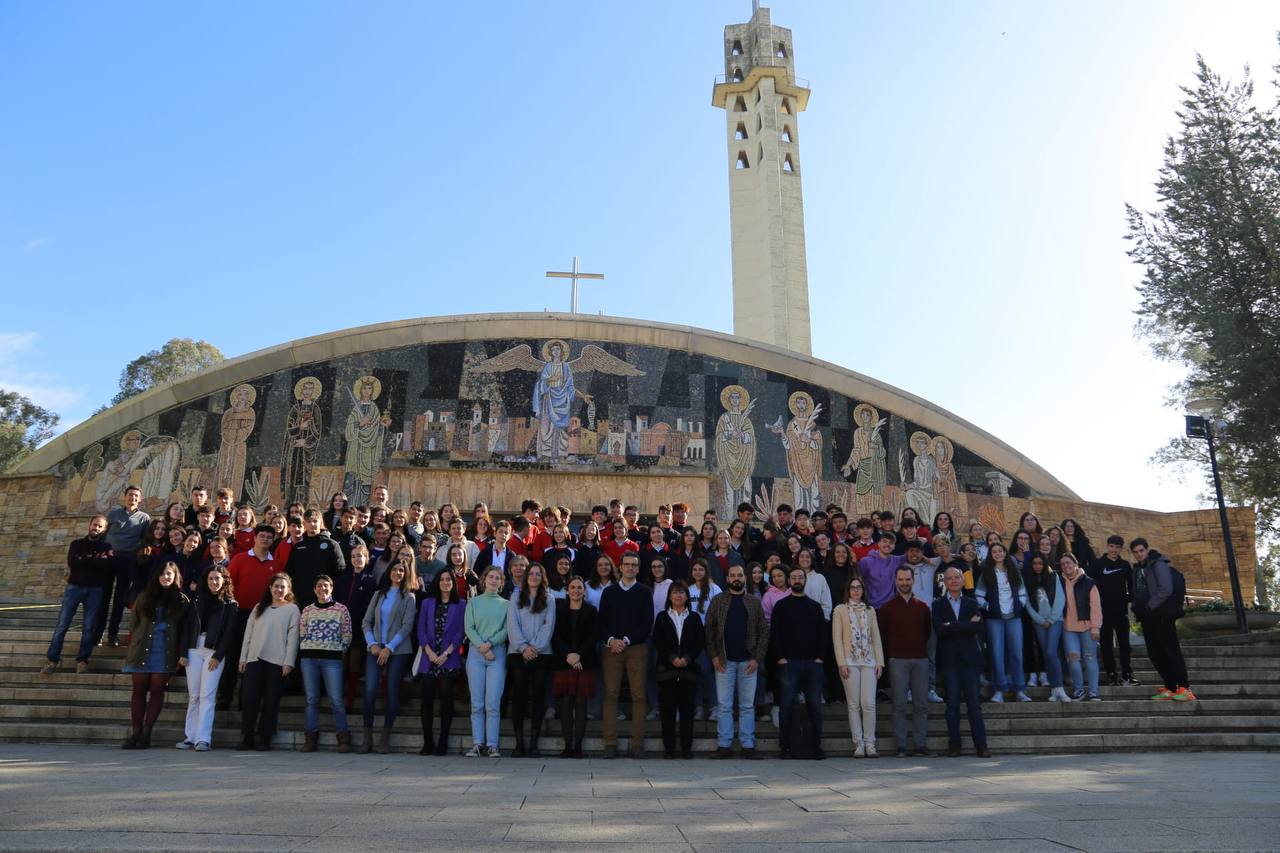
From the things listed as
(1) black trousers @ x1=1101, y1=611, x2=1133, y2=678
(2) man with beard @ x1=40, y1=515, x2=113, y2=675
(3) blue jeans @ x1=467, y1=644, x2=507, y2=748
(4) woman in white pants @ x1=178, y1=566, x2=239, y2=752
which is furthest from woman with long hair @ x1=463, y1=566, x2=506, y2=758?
(1) black trousers @ x1=1101, y1=611, x2=1133, y2=678

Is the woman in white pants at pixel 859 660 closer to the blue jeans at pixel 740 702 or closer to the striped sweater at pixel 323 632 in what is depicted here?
the blue jeans at pixel 740 702

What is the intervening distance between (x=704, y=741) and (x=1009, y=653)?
3.38 meters

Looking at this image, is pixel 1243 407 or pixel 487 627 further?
pixel 1243 407

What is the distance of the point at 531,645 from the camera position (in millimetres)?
7625

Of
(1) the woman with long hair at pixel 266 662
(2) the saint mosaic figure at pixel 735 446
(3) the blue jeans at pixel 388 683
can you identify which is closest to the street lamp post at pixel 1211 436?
(2) the saint mosaic figure at pixel 735 446

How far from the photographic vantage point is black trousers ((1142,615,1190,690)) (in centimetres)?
920

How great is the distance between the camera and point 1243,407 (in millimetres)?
14859

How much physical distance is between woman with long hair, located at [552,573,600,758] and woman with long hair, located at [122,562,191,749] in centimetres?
330

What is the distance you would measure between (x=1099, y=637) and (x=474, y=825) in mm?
8068

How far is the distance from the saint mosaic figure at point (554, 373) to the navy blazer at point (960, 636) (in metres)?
10.1

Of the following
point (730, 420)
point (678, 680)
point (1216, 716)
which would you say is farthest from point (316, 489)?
point (1216, 716)

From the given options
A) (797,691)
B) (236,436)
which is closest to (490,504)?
(236,436)

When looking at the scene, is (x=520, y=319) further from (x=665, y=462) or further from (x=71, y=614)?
(x=71, y=614)

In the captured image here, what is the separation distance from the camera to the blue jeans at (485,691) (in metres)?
7.52
